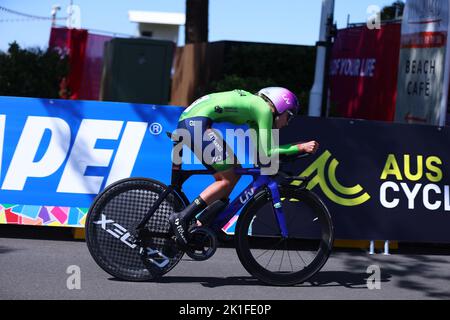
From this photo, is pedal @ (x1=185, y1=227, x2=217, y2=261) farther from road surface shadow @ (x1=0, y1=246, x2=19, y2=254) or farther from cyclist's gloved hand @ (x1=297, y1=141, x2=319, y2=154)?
road surface shadow @ (x1=0, y1=246, x2=19, y2=254)

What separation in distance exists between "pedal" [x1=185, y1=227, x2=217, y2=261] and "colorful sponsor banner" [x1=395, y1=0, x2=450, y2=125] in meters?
5.72

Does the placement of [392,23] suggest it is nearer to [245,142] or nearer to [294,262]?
[245,142]

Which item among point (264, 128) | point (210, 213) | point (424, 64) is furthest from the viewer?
point (424, 64)

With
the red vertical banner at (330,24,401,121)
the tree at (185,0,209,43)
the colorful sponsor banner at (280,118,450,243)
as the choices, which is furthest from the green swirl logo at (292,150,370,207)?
the tree at (185,0,209,43)

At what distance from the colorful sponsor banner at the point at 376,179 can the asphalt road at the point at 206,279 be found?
32cm

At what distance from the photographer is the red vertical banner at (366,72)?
15.0m

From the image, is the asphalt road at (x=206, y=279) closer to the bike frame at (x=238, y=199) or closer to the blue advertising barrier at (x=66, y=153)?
the blue advertising barrier at (x=66, y=153)

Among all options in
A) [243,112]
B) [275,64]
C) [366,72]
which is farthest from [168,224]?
[275,64]

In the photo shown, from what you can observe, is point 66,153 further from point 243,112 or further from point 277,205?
point 277,205

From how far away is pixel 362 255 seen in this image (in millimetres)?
8766

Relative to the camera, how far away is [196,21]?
70.1 feet

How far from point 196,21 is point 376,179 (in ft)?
43.3

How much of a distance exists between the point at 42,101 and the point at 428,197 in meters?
3.87
